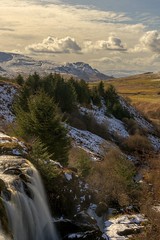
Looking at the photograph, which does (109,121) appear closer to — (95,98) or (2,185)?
(95,98)

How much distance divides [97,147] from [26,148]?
29.4 m

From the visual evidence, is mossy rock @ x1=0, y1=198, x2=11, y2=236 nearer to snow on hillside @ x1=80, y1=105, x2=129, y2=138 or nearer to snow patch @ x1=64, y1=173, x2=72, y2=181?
snow patch @ x1=64, y1=173, x2=72, y2=181

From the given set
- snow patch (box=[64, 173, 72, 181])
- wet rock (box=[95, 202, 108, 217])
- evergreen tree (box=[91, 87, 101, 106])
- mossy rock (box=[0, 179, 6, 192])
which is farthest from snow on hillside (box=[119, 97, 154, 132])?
mossy rock (box=[0, 179, 6, 192])

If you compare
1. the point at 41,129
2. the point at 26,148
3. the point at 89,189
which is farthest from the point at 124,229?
the point at 41,129

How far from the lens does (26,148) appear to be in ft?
101

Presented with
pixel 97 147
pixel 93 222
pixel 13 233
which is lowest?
pixel 97 147

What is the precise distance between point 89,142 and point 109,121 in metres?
21.1

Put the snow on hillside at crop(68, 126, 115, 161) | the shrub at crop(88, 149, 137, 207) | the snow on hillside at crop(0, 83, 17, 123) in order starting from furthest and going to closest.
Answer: the snow on hillside at crop(0, 83, 17, 123)
the snow on hillside at crop(68, 126, 115, 161)
the shrub at crop(88, 149, 137, 207)

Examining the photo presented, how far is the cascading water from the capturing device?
20156 mm

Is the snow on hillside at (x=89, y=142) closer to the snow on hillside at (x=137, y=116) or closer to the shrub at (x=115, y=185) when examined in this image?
the shrub at (x=115, y=185)

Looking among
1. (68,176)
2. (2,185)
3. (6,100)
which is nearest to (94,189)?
(68,176)

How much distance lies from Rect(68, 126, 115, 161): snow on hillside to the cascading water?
28690 millimetres

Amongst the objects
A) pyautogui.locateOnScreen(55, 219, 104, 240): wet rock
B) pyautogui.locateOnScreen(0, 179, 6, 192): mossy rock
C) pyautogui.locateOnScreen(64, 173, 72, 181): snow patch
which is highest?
pyautogui.locateOnScreen(0, 179, 6, 192): mossy rock

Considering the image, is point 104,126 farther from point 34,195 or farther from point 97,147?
point 34,195
